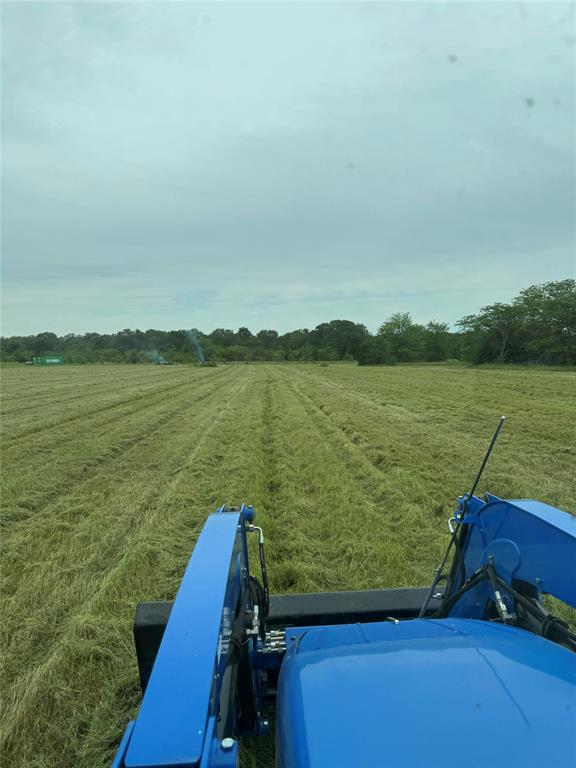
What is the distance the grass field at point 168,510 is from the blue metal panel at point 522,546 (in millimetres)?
1661

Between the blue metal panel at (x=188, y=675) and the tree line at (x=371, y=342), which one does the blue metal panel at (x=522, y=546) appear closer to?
the blue metal panel at (x=188, y=675)

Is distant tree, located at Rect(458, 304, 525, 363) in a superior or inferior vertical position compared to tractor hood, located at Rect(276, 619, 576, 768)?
superior

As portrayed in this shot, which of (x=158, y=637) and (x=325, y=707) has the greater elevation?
(x=325, y=707)

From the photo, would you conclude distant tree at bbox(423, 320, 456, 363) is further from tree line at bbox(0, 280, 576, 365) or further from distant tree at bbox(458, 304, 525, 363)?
distant tree at bbox(458, 304, 525, 363)

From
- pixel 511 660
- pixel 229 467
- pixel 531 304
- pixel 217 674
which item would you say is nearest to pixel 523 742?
pixel 511 660

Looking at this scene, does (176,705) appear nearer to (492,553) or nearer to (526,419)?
(492,553)

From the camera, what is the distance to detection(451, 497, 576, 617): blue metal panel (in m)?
1.50

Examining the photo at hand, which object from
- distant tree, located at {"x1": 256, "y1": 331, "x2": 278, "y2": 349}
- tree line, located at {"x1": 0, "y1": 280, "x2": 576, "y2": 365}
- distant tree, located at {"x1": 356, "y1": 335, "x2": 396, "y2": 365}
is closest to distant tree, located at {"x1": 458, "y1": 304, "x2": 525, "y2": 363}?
tree line, located at {"x1": 0, "y1": 280, "x2": 576, "y2": 365}

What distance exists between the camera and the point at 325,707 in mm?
1015

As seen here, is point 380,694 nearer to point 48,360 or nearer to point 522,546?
point 522,546

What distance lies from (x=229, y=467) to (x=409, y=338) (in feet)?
254

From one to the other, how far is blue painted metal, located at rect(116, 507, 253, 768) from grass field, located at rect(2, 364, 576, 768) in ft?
4.79

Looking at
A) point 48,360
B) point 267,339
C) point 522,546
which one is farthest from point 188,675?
point 267,339

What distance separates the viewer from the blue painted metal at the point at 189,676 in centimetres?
76
